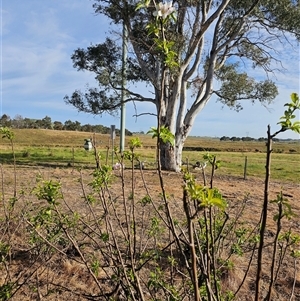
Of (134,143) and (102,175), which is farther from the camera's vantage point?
(102,175)

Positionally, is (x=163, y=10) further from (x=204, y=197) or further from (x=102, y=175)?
(x=102, y=175)

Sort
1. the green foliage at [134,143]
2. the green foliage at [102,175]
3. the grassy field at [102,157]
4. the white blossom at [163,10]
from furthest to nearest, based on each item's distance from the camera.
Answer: the grassy field at [102,157] → the green foliage at [102,175] → the green foliage at [134,143] → the white blossom at [163,10]

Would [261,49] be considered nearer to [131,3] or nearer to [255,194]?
[131,3]

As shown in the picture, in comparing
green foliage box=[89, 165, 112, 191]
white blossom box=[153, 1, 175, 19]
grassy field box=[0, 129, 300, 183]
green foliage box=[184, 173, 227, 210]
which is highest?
white blossom box=[153, 1, 175, 19]

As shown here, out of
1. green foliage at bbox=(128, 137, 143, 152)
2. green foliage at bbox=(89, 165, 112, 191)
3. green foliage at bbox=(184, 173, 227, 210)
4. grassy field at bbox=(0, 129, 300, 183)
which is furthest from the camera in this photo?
grassy field at bbox=(0, 129, 300, 183)

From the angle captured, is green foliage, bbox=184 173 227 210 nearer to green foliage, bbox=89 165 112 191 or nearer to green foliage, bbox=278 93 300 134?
green foliage, bbox=278 93 300 134

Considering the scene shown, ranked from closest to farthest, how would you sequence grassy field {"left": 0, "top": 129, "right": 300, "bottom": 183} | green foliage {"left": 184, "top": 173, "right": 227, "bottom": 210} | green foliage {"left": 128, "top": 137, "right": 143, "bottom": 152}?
A: 1. green foliage {"left": 184, "top": 173, "right": 227, "bottom": 210}
2. green foliage {"left": 128, "top": 137, "right": 143, "bottom": 152}
3. grassy field {"left": 0, "top": 129, "right": 300, "bottom": 183}

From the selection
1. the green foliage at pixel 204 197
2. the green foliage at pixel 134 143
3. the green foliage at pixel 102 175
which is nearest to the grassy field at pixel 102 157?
the green foliage at pixel 134 143


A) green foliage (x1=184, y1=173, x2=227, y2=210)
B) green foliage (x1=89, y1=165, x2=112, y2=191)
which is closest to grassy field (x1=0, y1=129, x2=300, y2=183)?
green foliage (x1=89, y1=165, x2=112, y2=191)

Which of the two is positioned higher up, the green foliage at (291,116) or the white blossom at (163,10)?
the white blossom at (163,10)

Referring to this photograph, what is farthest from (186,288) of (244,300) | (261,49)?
(261,49)

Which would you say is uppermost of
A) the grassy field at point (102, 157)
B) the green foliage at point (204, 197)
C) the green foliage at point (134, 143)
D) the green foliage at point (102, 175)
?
the green foliage at point (134, 143)

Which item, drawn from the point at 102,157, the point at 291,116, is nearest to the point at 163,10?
the point at 291,116

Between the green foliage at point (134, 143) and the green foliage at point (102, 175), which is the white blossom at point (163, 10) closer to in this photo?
the green foliage at point (134, 143)
